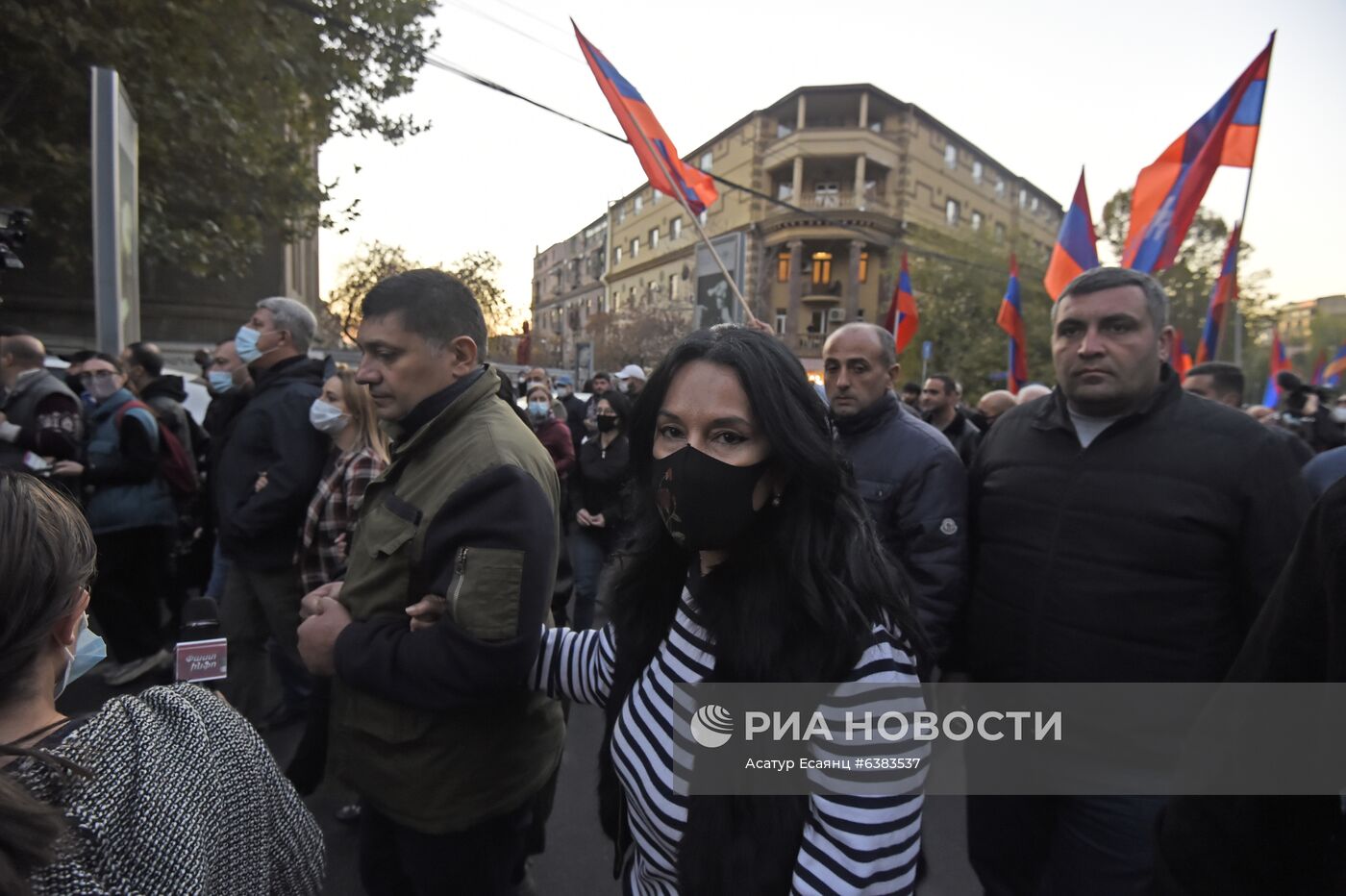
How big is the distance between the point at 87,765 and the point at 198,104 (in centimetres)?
1228

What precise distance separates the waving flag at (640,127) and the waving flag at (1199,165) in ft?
10.8

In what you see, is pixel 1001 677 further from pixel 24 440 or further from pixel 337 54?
pixel 337 54

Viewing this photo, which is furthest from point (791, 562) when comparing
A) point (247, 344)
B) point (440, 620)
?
point (247, 344)

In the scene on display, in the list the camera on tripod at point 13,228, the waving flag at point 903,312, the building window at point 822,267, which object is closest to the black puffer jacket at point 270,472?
the camera on tripod at point 13,228

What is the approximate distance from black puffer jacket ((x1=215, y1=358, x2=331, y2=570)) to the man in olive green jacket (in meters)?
1.56

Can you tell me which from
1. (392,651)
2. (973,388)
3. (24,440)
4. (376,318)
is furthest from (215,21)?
(973,388)

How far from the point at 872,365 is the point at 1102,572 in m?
1.23

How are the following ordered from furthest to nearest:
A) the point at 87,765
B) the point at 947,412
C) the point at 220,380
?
the point at 947,412 → the point at 220,380 → the point at 87,765

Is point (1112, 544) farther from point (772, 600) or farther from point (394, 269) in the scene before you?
point (394, 269)

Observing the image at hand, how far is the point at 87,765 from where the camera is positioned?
86cm

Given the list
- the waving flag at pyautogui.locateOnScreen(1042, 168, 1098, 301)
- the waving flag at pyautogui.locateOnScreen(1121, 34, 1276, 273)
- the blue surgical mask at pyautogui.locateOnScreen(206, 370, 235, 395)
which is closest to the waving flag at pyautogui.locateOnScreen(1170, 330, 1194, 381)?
the waving flag at pyautogui.locateOnScreen(1121, 34, 1276, 273)

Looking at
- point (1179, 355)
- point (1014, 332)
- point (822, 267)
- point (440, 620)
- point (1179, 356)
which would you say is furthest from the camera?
point (822, 267)

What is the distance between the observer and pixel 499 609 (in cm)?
163

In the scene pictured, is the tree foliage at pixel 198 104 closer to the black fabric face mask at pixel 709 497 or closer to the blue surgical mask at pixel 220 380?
the blue surgical mask at pixel 220 380
